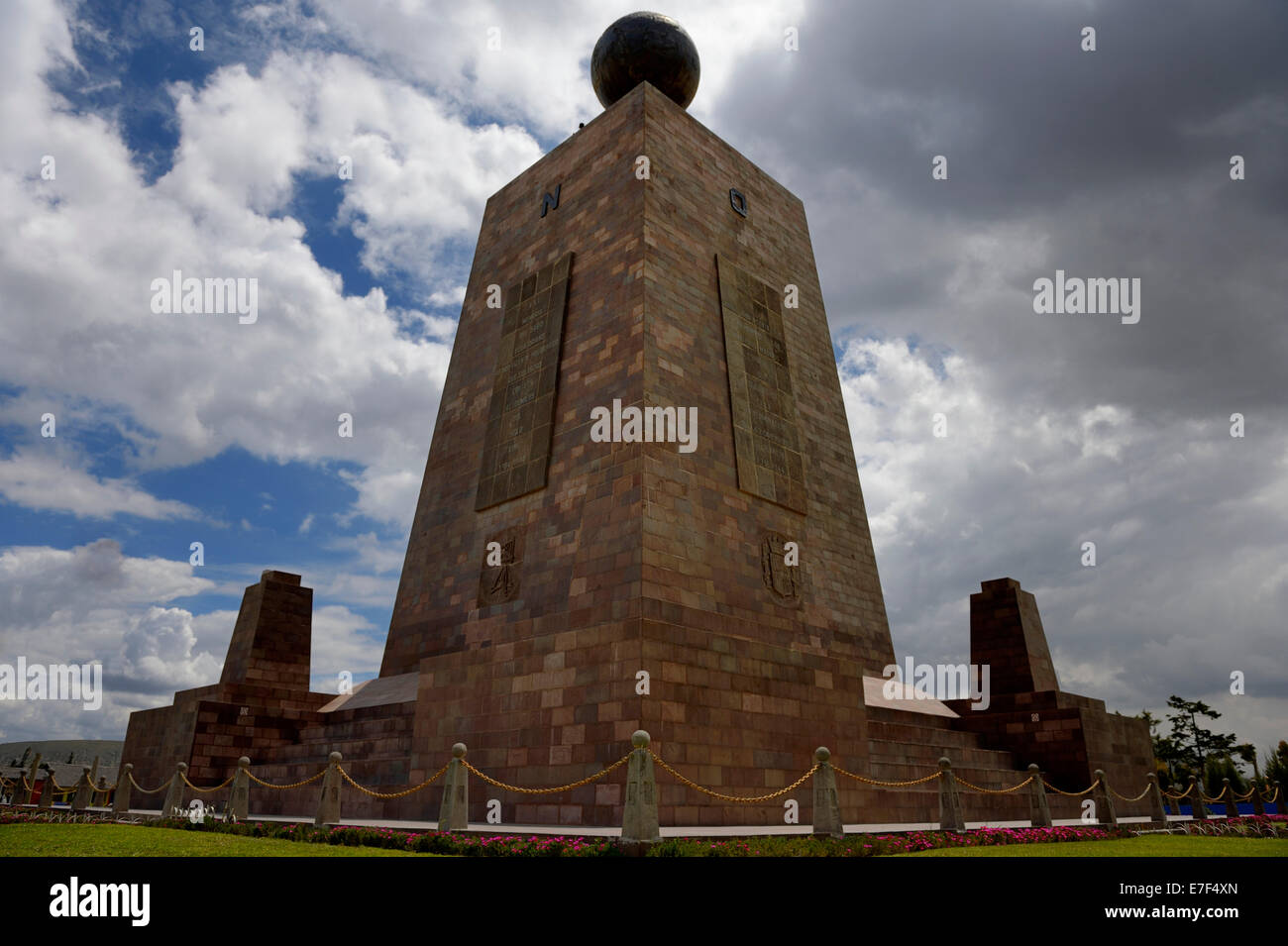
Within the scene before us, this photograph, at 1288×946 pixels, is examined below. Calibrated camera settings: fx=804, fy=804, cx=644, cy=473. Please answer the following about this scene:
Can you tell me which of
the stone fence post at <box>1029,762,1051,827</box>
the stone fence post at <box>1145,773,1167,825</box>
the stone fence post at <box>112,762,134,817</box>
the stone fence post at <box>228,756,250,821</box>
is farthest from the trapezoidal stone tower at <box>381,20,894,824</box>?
the stone fence post at <box>1145,773,1167,825</box>

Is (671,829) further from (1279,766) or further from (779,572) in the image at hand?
(1279,766)

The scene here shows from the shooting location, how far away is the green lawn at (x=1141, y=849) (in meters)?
9.34

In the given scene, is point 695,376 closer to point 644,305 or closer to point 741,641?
point 644,305

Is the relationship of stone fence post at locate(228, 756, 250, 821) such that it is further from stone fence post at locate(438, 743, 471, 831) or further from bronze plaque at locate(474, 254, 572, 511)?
bronze plaque at locate(474, 254, 572, 511)

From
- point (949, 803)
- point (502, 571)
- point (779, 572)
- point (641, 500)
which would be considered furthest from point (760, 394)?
point (949, 803)

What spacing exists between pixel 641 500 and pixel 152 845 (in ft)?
25.4

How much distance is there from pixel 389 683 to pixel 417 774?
17.7 feet

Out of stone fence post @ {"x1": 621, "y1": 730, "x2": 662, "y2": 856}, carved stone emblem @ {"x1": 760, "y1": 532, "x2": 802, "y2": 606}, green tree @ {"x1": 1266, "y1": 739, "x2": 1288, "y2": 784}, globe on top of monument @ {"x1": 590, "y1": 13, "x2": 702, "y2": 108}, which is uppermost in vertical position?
globe on top of monument @ {"x1": 590, "y1": 13, "x2": 702, "y2": 108}

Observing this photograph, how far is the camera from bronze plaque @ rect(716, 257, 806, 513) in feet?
51.9

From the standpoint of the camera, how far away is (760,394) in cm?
1681

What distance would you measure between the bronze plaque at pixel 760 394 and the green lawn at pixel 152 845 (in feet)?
30.8

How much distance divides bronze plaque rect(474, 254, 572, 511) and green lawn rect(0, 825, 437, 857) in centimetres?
770
